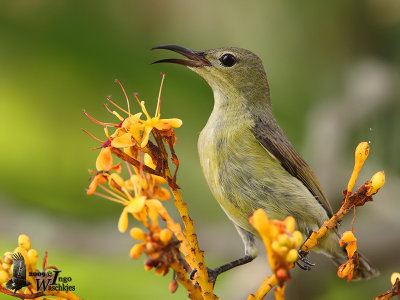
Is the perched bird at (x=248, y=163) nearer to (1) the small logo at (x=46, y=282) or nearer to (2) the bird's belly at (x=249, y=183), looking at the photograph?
(2) the bird's belly at (x=249, y=183)

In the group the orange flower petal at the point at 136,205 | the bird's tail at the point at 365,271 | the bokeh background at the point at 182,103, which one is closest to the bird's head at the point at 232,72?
the bokeh background at the point at 182,103

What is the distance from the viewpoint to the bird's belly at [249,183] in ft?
9.64

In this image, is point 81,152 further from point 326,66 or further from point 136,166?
point 136,166

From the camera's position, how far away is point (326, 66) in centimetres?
480

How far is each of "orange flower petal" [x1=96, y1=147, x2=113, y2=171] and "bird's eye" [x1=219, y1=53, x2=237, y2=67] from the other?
1627 millimetres

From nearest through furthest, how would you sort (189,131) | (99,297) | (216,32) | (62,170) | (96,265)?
(99,297), (96,265), (62,170), (189,131), (216,32)

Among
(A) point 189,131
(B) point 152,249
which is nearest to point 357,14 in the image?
(A) point 189,131

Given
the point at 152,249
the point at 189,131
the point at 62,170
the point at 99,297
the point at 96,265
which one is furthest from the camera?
the point at 189,131

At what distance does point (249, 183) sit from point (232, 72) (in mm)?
733

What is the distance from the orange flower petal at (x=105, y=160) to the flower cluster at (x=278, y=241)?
519mm

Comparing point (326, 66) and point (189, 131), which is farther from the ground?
point (326, 66)

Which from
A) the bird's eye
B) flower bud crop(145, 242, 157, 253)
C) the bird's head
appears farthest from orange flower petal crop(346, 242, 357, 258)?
the bird's eye

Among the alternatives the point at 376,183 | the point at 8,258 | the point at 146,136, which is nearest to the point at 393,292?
the point at 376,183

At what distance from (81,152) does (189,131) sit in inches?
28.4
